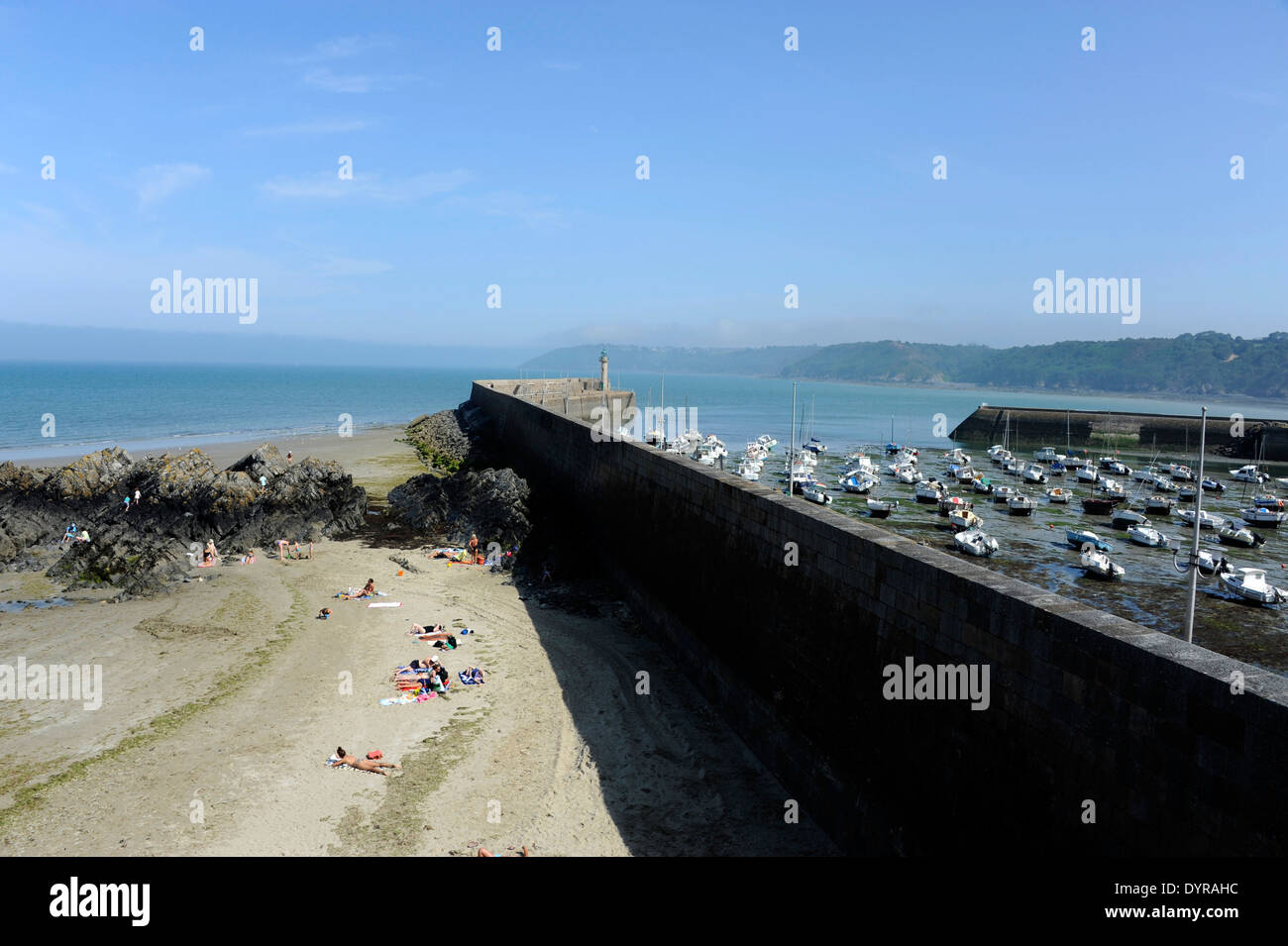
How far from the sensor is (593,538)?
74.1 ft

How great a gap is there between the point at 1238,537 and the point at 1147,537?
4473mm

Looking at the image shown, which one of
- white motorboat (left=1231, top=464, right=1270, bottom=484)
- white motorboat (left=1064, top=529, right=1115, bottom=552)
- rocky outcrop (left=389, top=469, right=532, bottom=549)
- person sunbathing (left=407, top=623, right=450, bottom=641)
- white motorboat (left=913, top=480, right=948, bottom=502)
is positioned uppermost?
rocky outcrop (left=389, top=469, right=532, bottom=549)

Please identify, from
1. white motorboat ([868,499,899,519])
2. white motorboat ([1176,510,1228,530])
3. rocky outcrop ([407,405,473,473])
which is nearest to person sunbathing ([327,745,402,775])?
rocky outcrop ([407,405,473,473])

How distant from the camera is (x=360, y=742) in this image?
38.8ft

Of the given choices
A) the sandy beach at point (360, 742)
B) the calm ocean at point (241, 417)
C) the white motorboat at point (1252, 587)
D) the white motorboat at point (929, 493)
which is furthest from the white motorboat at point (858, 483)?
the sandy beach at point (360, 742)

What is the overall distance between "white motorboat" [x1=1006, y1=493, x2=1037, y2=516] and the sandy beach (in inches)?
1227

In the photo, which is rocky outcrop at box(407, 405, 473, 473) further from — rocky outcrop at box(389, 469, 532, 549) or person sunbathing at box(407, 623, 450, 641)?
person sunbathing at box(407, 623, 450, 641)

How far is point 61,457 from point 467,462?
26.4m

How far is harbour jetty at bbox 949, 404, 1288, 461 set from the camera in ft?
221

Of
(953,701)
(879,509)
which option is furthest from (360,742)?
(879,509)

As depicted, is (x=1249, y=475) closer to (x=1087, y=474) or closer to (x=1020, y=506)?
(x=1087, y=474)

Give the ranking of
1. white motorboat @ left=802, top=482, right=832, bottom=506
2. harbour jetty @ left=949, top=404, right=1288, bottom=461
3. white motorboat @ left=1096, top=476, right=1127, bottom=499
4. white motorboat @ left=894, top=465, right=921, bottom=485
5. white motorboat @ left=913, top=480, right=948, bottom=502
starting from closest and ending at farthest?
white motorboat @ left=802, top=482, right=832, bottom=506
white motorboat @ left=913, top=480, right=948, bottom=502
white motorboat @ left=1096, top=476, right=1127, bottom=499
white motorboat @ left=894, top=465, right=921, bottom=485
harbour jetty @ left=949, top=404, right=1288, bottom=461

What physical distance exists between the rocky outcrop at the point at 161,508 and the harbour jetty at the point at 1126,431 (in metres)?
75.0

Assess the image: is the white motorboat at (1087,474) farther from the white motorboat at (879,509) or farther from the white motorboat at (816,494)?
the white motorboat at (816,494)
